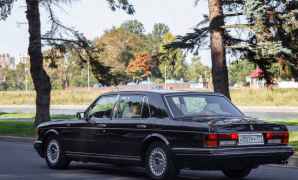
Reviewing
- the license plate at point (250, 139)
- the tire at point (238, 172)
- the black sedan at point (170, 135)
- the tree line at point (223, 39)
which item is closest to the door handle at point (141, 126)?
the black sedan at point (170, 135)

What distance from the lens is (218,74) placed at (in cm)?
2425

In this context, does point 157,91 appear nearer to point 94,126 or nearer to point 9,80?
point 94,126

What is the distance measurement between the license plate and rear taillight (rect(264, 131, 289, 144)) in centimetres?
12

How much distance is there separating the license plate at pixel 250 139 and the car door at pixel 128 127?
5.66ft

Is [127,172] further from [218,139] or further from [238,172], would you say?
[218,139]

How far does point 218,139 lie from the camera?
A: 1088cm

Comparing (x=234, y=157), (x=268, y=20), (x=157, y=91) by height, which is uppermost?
(x=268, y=20)

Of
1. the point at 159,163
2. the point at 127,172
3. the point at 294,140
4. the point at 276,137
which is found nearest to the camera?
the point at 276,137

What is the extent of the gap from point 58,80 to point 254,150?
120 m

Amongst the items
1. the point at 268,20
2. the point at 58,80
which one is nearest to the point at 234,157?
the point at 268,20

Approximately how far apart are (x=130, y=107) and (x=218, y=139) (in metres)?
2.31

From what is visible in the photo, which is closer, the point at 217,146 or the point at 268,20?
the point at 217,146

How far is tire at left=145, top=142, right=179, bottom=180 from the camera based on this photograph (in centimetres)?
1145

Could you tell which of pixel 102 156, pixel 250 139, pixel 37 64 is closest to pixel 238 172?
pixel 250 139
